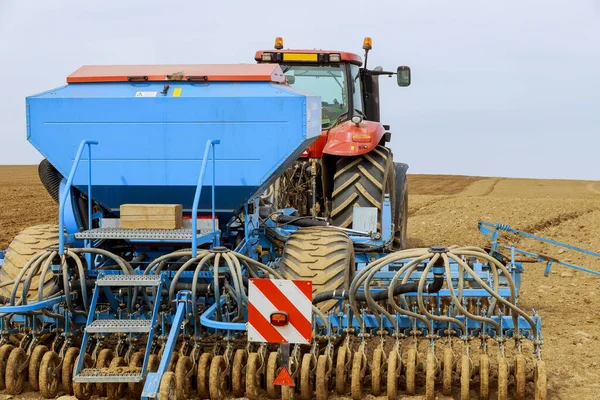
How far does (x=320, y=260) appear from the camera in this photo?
6.06 m

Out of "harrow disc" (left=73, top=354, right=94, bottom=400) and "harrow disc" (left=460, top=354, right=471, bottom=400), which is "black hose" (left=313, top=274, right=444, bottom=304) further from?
"harrow disc" (left=73, top=354, right=94, bottom=400)

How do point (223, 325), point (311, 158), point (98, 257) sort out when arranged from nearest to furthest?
point (223, 325) → point (98, 257) → point (311, 158)

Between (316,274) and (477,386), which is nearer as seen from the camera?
(477,386)

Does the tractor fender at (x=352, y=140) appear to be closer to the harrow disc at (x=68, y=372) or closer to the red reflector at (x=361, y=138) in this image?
the red reflector at (x=361, y=138)

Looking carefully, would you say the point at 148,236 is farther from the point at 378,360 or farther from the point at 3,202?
the point at 3,202

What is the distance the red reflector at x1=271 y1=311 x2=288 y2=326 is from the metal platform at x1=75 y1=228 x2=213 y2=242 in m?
0.97

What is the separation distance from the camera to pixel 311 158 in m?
9.14

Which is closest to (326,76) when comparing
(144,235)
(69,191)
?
(69,191)

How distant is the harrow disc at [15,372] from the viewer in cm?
544

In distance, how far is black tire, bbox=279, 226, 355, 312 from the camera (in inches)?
235

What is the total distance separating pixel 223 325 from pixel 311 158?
419cm

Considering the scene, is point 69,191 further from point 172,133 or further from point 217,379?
point 217,379

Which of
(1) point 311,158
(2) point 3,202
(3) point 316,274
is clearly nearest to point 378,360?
(3) point 316,274

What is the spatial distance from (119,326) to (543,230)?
38.2ft
